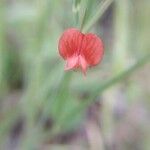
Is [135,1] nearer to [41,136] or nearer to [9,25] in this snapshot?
[9,25]

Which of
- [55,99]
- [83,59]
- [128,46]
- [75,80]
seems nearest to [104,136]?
[75,80]

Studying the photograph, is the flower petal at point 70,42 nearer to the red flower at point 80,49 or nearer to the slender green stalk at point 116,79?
the red flower at point 80,49

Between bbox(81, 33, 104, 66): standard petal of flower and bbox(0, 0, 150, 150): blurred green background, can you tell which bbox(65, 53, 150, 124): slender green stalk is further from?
bbox(0, 0, 150, 150): blurred green background

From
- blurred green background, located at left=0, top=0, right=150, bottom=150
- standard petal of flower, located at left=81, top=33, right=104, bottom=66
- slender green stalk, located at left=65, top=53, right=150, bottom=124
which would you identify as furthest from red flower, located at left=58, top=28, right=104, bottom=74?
blurred green background, located at left=0, top=0, right=150, bottom=150

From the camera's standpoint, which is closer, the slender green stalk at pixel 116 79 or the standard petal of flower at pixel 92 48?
the standard petal of flower at pixel 92 48

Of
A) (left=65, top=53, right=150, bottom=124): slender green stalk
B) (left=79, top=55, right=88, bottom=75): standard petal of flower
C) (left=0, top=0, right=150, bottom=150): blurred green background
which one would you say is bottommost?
(left=79, top=55, right=88, bottom=75): standard petal of flower

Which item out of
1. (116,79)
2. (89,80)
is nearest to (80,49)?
(116,79)

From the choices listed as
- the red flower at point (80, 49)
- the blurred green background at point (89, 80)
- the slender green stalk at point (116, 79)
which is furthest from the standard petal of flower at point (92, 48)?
the blurred green background at point (89, 80)
